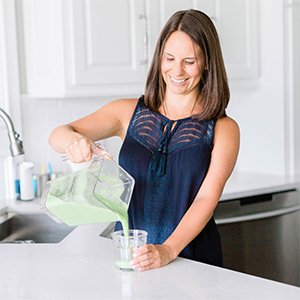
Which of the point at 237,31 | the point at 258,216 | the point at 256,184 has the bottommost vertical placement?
the point at 258,216

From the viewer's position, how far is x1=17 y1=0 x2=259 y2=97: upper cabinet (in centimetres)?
214

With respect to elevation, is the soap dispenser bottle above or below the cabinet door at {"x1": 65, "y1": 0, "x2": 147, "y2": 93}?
below

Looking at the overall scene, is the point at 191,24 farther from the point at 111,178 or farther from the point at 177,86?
the point at 111,178

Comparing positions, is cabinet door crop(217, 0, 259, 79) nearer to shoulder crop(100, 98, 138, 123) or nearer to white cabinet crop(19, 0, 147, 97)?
white cabinet crop(19, 0, 147, 97)

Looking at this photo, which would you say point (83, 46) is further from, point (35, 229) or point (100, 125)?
point (35, 229)

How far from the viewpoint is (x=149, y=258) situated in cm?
115

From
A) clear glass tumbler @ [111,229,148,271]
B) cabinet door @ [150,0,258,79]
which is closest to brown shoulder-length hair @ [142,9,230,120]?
clear glass tumbler @ [111,229,148,271]

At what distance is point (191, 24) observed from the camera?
146cm

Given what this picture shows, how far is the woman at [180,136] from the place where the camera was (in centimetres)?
146

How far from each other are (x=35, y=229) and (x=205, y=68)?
1.17m

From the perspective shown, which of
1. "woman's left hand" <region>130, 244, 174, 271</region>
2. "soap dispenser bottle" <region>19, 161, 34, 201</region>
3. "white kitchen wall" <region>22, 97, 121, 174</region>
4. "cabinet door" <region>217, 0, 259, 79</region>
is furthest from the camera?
"cabinet door" <region>217, 0, 259, 79</region>

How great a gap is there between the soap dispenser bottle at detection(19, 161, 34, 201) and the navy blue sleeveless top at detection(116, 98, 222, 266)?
89 cm

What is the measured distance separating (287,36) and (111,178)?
75.0 inches


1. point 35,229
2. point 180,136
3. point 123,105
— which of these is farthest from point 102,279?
point 35,229
